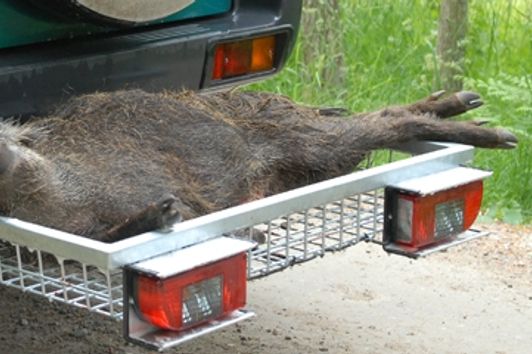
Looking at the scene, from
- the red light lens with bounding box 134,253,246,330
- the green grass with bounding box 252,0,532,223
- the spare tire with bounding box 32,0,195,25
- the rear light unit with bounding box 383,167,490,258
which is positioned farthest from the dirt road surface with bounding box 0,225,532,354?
the red light lens with bounding box 134,253,246,330

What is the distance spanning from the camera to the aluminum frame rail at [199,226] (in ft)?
10.0

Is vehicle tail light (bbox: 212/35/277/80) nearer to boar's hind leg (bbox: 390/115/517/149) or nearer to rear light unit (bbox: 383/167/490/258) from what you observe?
boar's hind leg (bbox: 390/115/517/149)

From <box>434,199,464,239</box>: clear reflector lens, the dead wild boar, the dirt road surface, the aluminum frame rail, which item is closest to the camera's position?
the aluminum frame rail

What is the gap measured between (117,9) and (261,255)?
83cm

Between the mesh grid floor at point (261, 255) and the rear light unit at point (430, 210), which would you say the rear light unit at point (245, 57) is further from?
the rear light unit at point (430, 210)

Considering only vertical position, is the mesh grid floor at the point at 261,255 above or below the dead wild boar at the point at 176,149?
below

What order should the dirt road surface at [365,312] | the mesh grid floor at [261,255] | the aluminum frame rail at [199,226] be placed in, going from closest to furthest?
1. the aluminum frame rail at [199,226]
2. the mesh grid floor at [261,255]
3. the dirt road surface at [365,312]

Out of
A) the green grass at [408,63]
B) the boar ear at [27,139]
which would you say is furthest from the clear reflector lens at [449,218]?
the green grass at [408,63]

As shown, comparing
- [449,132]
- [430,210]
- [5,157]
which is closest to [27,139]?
[5,157]

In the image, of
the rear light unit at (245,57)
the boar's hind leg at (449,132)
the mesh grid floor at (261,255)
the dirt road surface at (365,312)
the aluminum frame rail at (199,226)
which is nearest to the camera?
the aluminum frame rail at (199,226)

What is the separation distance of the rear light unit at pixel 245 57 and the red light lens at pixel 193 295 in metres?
1.16

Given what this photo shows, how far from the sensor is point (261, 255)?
3576 millimetres

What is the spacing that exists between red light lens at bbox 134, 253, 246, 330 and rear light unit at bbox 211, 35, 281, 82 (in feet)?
3.82

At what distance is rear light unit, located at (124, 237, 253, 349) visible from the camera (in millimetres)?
3082
